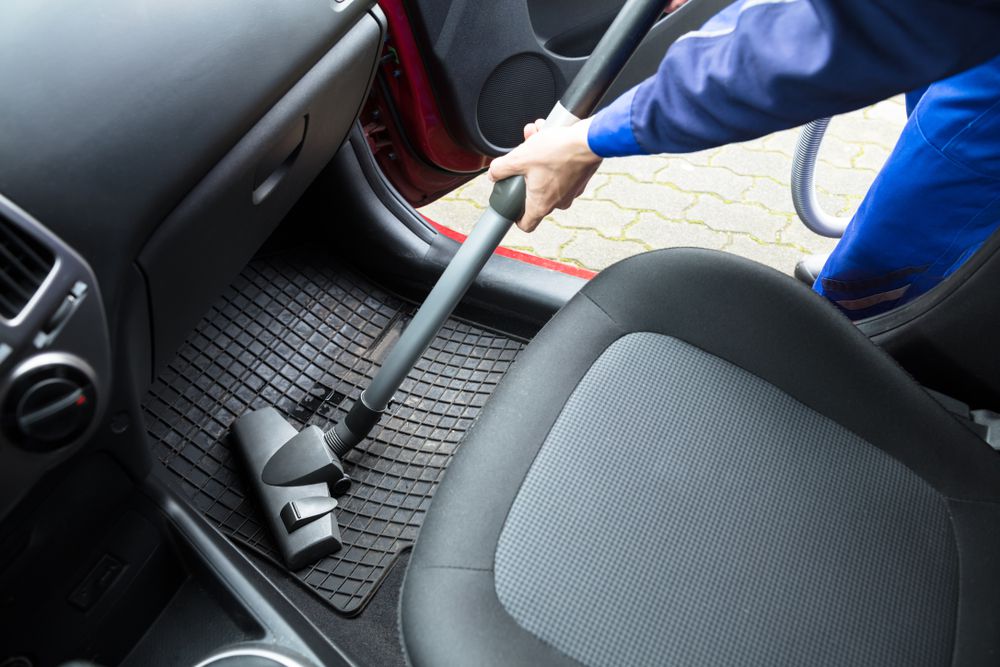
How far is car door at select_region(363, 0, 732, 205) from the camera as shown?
1287 mm

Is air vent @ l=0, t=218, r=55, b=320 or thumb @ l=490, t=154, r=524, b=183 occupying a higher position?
air vent @ l=0, t=218, r=55, b=320

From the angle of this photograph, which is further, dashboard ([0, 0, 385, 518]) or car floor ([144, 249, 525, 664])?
car floor ([144, 249, 525, 664])

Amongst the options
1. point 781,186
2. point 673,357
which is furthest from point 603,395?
point 781,186

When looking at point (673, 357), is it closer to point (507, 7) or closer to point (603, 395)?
point (603, 395)

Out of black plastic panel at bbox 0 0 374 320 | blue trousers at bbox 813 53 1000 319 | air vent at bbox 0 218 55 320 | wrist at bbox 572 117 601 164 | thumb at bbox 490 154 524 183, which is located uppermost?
black plastic panel at bbox 0 0 374 320

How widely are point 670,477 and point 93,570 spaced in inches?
21.6

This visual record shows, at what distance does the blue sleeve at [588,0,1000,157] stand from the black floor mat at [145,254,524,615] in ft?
2.03

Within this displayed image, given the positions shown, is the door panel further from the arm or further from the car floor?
the arm

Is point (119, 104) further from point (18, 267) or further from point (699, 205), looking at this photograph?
point (699, 205)

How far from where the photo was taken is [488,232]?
108 cm

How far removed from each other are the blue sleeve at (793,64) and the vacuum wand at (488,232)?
0.19 metres

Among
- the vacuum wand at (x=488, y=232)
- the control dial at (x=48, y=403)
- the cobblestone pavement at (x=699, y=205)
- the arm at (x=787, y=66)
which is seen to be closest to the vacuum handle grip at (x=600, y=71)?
the vacuum wand at (x=488, y=232)

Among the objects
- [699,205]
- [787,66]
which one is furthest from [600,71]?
[699,205]

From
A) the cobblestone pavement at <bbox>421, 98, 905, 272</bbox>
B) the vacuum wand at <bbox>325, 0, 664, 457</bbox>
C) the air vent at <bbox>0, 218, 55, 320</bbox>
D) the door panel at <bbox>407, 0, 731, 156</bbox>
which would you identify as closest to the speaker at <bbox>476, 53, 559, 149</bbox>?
the door panel at <bbox>407, 0, 731, 156</bbox>
